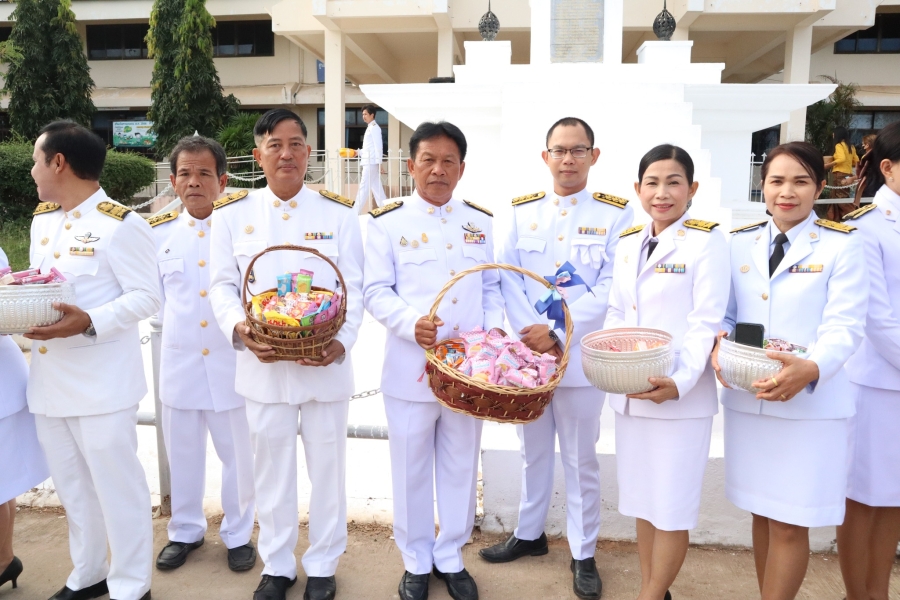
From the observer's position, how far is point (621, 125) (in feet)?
17.9

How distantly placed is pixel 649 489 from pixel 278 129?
1.91 meters

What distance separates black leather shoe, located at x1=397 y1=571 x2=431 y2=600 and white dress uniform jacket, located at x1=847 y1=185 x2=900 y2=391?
1.84 metres

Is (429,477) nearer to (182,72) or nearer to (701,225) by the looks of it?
(701,225)

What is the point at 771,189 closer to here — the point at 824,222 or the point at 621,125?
the point at 824,222

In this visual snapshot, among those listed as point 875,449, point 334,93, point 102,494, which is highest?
point 334,93

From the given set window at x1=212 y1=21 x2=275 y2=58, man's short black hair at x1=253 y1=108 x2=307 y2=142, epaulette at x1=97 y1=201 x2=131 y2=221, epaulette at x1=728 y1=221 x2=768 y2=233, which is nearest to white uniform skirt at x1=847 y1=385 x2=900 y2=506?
epaulette at x1=728 y1=221 x2=768 y2=233

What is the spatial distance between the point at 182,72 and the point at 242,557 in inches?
655

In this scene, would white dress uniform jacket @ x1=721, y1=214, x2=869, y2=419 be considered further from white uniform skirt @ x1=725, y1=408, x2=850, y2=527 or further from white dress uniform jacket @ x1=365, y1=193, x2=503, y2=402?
white dress uniform jacket @ x1=365, y1=193, x2=503, y2=402

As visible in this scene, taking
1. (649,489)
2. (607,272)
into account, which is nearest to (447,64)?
(607,272)

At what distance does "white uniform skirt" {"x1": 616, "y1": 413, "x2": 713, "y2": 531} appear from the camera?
2359mm

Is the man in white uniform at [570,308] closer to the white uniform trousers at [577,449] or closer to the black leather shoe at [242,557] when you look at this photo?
the white uniform trousers at [577,449]

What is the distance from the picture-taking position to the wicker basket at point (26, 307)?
7.45 feet

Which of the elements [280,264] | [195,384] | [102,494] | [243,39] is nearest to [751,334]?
[280,264]

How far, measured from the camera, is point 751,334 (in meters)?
2.18
